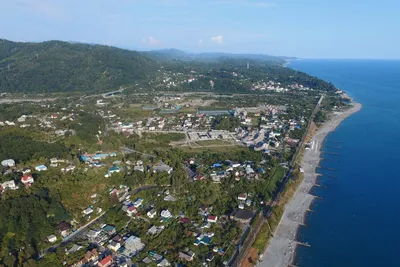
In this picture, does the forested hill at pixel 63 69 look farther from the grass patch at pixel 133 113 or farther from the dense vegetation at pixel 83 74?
the grass patch at pixel 133 113

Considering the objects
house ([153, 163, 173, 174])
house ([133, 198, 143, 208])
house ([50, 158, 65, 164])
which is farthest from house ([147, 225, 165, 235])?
house ([50, 158, 65, 164])

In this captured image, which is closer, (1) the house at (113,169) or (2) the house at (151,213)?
(2) the house at (151,213)

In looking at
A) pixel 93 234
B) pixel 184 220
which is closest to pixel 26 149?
pixel 93 234

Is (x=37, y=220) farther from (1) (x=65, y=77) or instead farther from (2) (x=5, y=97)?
(1) (x=65, y=77)

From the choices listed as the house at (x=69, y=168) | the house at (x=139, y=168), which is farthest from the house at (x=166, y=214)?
the house at (x=69, y=168)

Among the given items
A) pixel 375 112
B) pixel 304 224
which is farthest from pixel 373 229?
pixel 375 112
